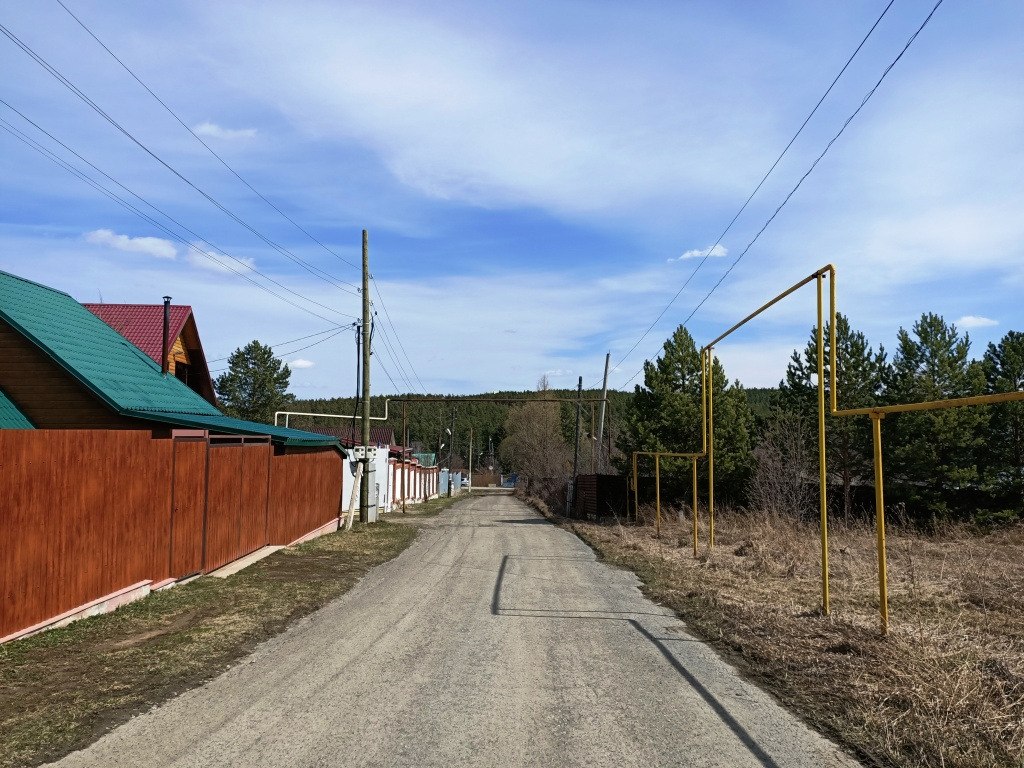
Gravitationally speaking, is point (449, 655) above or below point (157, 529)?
below

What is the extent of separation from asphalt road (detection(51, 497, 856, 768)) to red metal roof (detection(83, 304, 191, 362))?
44.9 ft

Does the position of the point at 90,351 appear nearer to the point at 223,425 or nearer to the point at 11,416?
the point at 11,416

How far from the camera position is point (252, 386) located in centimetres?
5084

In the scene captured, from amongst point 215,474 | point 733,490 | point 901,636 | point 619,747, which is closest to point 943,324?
point 733,490

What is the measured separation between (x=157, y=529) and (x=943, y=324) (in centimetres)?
A: 3040

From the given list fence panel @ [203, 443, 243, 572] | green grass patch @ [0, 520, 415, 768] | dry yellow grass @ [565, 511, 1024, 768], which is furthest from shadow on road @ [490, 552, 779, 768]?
fence panel @ [203, 443, 243, 572]

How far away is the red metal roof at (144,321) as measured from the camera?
20391 millimetres

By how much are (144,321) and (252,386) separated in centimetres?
3057

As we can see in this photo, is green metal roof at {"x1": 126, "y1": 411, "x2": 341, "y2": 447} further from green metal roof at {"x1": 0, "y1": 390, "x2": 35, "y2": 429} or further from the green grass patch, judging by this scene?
the green grass patch

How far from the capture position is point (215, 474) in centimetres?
1191

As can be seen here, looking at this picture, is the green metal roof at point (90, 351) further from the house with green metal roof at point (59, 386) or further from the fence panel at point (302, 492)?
the fence panel at point (302, 492)

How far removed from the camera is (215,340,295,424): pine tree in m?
50.3

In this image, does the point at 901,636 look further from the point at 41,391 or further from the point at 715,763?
the point at 41,391

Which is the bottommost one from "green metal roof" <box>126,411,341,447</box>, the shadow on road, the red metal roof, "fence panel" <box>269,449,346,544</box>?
the shadow on road
